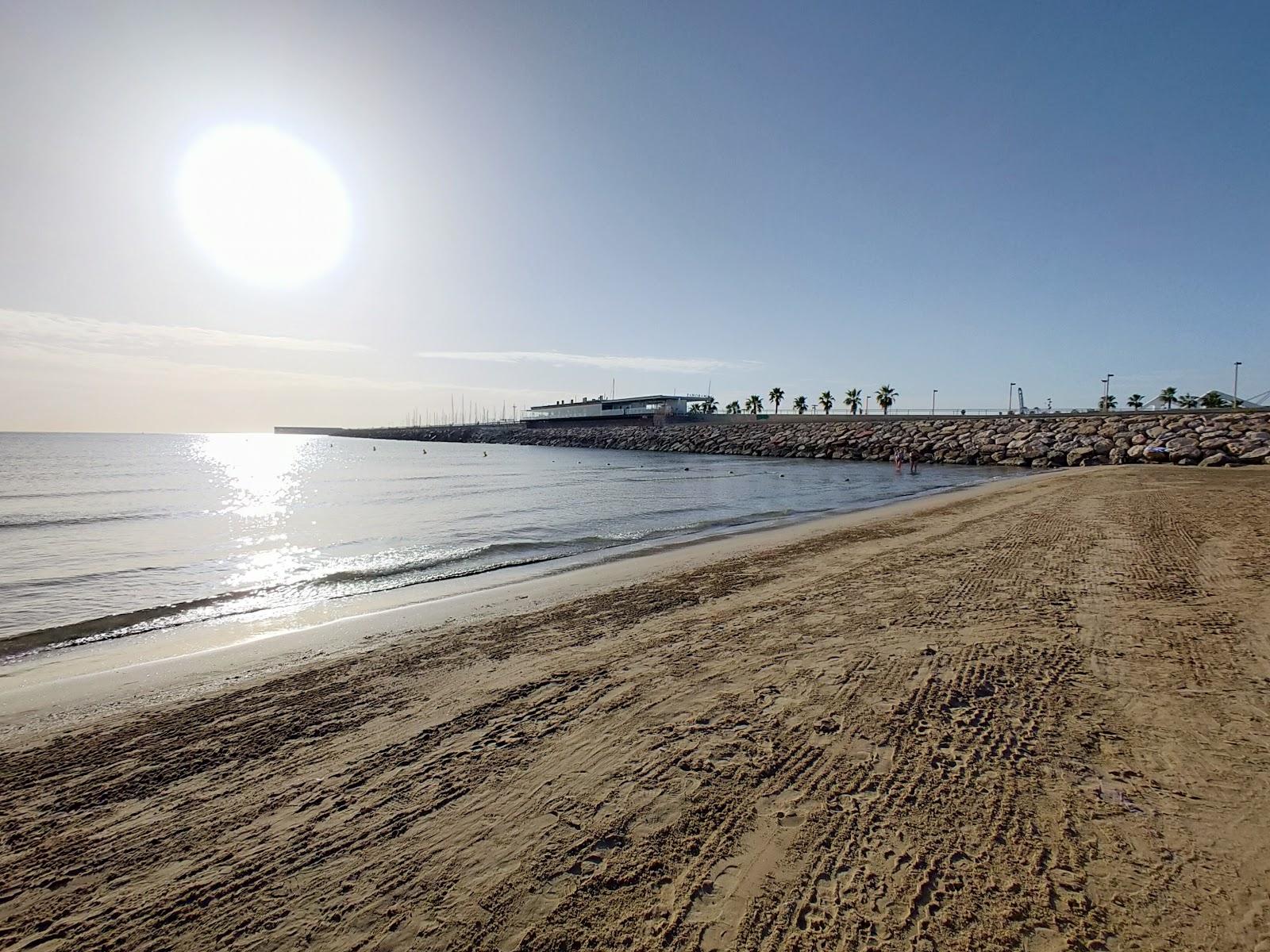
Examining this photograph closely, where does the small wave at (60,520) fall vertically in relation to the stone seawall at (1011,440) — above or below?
below

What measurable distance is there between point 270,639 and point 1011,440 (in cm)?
5282

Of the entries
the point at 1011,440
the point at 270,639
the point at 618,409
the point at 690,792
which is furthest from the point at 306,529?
the point at 618,409

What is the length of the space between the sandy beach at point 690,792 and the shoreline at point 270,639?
24cm

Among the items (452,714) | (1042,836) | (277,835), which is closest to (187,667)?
(452,714)

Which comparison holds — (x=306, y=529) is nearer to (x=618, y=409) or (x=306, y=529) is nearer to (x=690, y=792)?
(x=690, y=792)

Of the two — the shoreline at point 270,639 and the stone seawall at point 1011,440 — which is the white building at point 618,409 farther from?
the shoreline at point 270,639

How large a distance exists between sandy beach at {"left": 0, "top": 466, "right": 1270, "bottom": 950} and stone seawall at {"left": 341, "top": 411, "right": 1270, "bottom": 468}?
37.2m

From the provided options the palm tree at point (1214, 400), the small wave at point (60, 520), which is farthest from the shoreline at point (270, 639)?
the palm tree at point (1214, 400)

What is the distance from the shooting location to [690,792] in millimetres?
3316

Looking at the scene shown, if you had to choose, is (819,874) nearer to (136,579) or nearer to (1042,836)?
(1042,836)

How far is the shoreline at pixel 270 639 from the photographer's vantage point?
568 cm

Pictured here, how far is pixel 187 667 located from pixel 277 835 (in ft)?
14.2

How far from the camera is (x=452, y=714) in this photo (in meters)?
4.48

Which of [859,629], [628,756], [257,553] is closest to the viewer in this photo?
[628,756]
